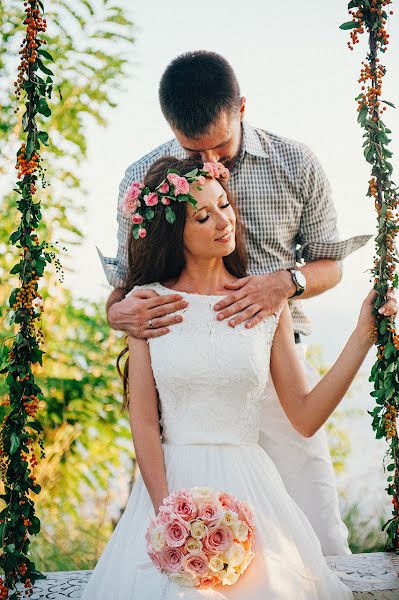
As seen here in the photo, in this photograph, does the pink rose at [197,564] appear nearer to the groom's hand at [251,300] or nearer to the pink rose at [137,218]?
the groom's hand at [251,300]

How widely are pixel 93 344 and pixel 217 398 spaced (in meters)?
3.22

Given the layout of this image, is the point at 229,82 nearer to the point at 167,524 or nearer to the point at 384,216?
the point at 384,216

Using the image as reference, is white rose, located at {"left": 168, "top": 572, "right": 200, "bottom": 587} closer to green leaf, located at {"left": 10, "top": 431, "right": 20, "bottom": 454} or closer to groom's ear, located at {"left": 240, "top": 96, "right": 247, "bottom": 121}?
green leaf, located at {"left": 10, "top": 431, "right": 20, "bottom": 454}

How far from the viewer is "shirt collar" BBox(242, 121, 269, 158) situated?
12.0ft

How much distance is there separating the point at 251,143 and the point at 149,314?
1.10m

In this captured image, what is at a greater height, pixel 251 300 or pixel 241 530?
pixel 251 300

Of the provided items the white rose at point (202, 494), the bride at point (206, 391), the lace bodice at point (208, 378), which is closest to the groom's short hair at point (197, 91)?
the bride at point (206, 391)

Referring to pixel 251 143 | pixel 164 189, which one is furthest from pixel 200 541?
pixel 251 143

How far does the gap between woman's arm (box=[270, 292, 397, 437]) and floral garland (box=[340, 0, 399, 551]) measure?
57 millimetres

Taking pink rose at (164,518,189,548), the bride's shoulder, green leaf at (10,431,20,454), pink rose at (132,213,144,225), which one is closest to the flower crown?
pink rose at (132,213,144,225)

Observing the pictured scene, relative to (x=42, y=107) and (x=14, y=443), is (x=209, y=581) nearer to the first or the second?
(x=14, y=443)

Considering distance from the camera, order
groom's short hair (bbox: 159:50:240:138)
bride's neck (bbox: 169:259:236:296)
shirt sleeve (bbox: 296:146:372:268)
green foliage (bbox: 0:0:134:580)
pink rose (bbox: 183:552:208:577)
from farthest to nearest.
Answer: green foliage (bbox: 0:0:134:580)
shirt sleeve (bbox: 296:146:372:268)
groom's short hair (bbox: 159:50:240:138)
bride's neck (bbox: 169:259:236:296)
pink rose (bbox: 183:552:208:577)

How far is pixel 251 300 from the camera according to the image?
3.06 metres

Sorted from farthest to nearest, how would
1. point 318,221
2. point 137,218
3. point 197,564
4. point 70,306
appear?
point 70,306 → point 318,221 → point 137,218 → point 197,564
